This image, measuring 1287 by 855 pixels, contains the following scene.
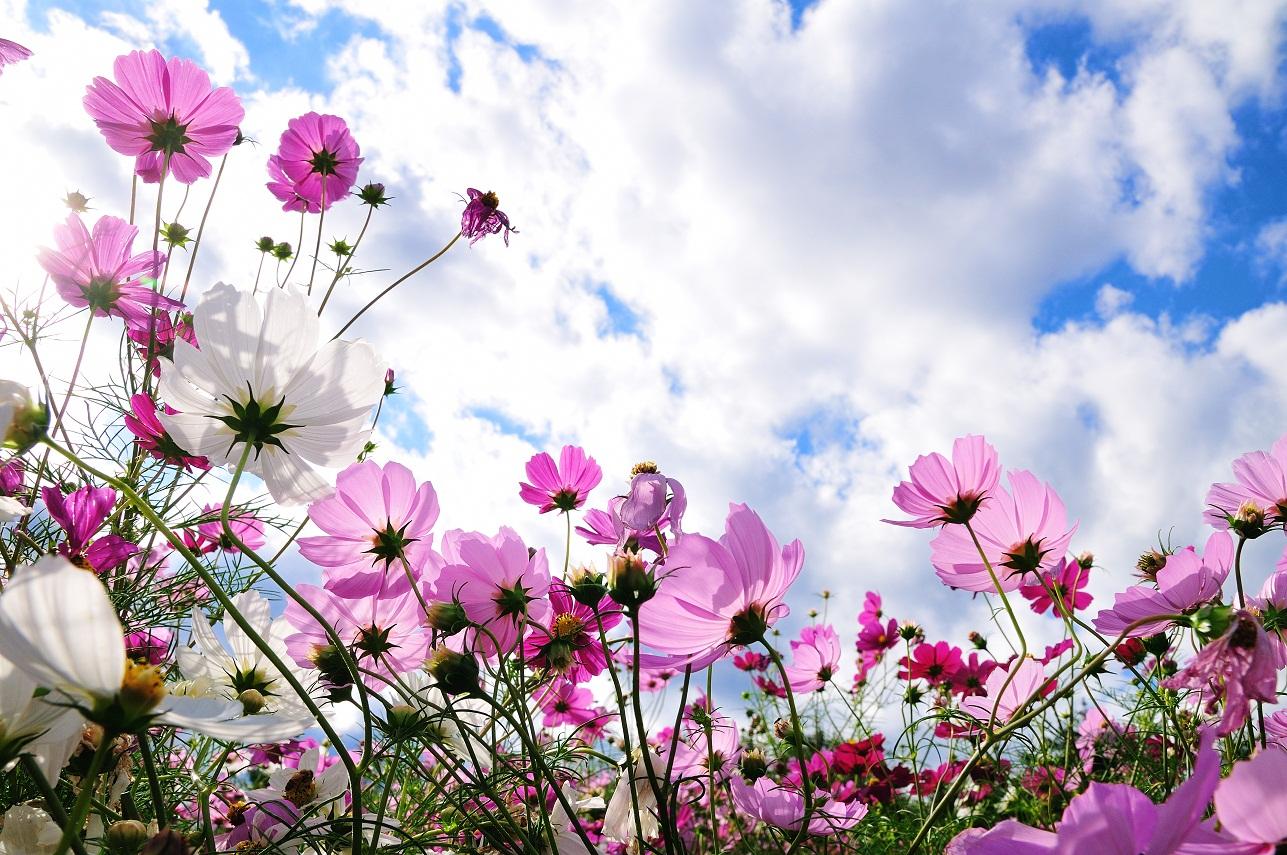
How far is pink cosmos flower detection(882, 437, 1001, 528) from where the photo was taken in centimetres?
68

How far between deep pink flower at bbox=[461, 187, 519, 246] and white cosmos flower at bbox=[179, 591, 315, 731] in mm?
813

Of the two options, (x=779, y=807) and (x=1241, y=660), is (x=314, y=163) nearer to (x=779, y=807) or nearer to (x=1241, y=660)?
(x=779, y=807)

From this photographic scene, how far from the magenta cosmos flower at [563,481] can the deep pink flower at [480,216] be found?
0.54 m

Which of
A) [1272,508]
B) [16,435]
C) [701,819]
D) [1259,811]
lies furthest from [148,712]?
[701,819]

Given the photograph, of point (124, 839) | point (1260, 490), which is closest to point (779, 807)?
point (124, 839)

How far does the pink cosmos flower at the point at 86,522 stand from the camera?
0.71 m

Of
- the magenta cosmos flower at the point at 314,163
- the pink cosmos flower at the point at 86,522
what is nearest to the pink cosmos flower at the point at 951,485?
the pink cosmos flower at the point at 86,522

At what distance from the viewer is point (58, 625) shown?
277mm

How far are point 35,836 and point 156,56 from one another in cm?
95

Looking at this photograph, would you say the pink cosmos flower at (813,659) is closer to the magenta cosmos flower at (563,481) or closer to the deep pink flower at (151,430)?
the magenta cosmos flower at (563,481)

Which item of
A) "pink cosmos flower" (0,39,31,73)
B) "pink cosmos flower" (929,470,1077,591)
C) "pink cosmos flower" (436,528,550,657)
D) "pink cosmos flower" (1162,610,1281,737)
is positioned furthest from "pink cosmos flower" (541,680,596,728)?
"pink cosmos flower" (0,39,31,73)

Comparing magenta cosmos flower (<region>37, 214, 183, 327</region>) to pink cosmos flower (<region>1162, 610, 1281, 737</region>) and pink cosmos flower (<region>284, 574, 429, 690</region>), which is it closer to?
pink cosmos flower (<region>284, 574, 429, 690</region>)

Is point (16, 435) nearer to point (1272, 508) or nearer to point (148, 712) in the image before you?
point (148, 712)

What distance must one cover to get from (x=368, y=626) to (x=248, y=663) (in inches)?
5.0
